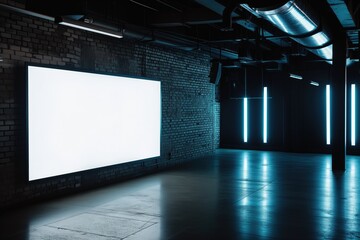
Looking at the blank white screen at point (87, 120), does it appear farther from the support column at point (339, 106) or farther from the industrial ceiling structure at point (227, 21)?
the support column at point (339, 106)

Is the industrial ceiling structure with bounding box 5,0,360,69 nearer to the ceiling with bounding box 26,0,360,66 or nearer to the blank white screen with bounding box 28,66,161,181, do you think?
the ceiling with bounding box 26,0,360,66

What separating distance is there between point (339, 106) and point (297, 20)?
4456mm

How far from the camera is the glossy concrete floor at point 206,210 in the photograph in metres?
4.71

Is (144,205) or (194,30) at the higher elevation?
(194,30)

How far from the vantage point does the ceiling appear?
5.72 metres

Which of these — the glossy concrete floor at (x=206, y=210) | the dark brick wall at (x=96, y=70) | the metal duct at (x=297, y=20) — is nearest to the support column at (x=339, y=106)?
the glossy concrete floor at (x=206, y=210)

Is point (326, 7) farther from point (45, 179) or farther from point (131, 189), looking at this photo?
point (45, 179)

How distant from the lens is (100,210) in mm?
5762

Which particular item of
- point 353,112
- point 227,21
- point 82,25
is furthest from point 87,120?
point 353,112

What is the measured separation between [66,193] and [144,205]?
5.21ft

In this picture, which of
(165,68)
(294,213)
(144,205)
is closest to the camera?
(294,213)

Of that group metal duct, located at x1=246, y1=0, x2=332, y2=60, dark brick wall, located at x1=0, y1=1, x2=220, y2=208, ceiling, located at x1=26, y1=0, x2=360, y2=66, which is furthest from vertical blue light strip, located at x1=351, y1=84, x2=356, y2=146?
metal duct, located at x1=246, y1=0, x2=332, y2=60

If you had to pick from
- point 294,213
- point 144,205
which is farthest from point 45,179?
point 294,213

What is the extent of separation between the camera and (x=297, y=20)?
18.1 ft
